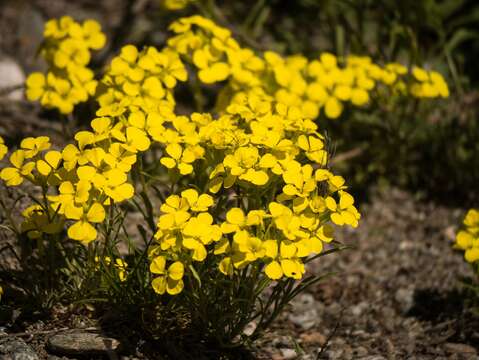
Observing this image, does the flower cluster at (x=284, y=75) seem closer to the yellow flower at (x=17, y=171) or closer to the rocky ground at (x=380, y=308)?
the rocky ground at (x=380, y=308)

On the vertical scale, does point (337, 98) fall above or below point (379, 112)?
below

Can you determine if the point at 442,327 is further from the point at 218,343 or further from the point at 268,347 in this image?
the point at 218,343

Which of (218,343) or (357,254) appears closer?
(218,343)

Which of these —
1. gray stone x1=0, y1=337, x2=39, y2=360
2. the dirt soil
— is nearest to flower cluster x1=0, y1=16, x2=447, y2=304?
gray stone x1=0, y1=337, x2=39, y2=360

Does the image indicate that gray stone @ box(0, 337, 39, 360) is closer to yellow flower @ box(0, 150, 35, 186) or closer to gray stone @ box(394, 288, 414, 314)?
yellow flower @ box(0, 150, 35, 186)

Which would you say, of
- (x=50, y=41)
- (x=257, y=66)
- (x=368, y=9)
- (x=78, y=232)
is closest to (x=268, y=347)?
(x=78, y=232)

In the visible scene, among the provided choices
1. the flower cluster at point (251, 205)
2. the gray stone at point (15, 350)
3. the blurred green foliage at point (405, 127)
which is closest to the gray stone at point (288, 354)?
the flower cluster at point (251, 205)

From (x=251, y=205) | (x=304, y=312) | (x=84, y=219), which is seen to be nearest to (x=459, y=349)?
(x=304, y=312)
